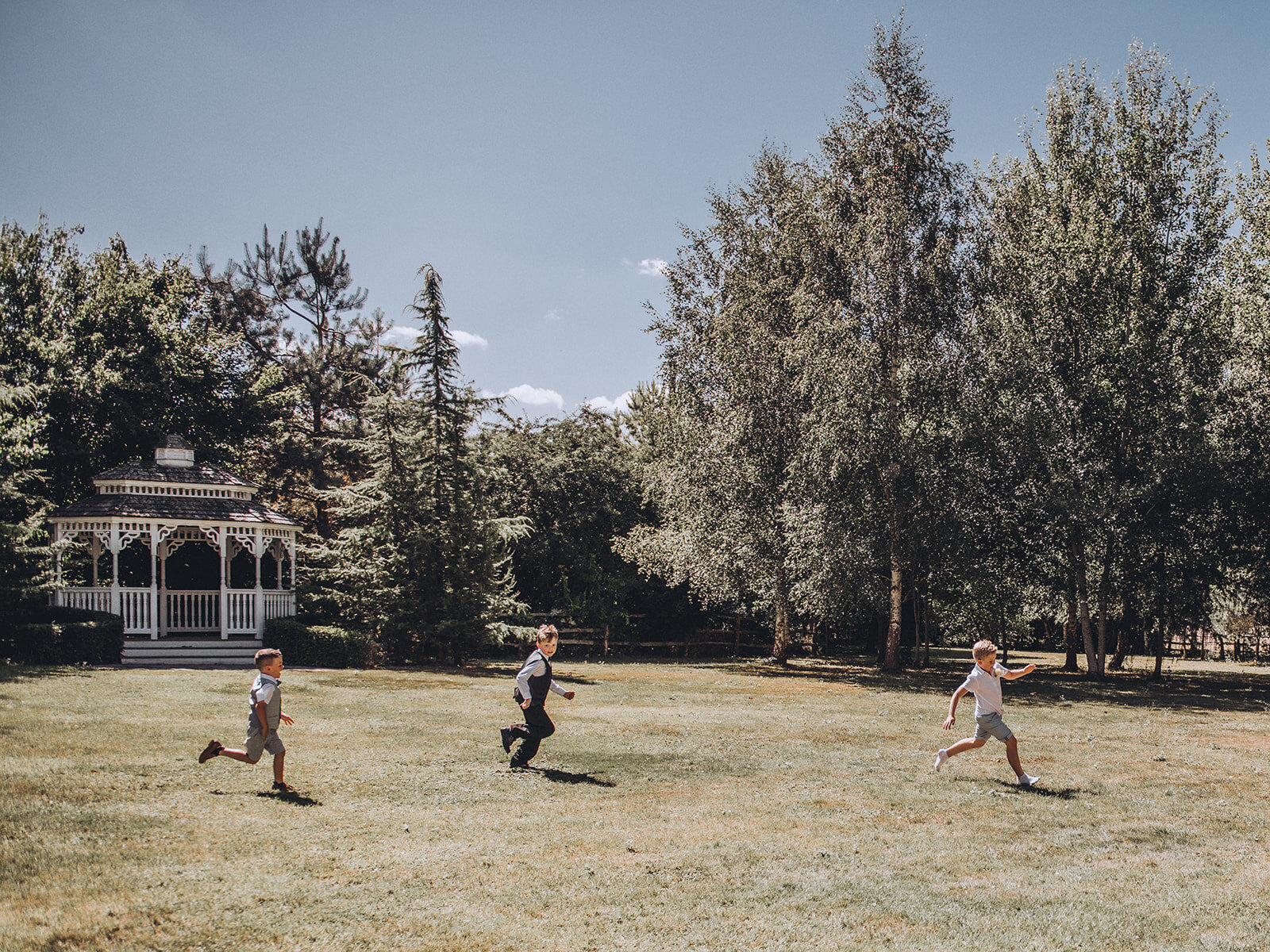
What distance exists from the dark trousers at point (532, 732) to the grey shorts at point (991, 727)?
4.71m

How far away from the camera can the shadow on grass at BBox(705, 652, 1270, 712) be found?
810 inches

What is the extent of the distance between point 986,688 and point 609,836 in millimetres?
4812

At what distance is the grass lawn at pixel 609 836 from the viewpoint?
561 cm

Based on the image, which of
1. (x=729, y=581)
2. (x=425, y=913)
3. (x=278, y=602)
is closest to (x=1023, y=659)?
(x=729, y=581)

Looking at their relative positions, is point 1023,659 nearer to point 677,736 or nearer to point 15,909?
point 677,736

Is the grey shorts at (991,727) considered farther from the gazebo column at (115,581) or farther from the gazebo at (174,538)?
the gazebo column at (115,581)

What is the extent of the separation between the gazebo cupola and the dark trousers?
53.7 feet

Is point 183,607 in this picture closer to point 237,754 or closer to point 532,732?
point 237,754

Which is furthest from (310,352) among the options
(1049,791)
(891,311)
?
(1049,791)

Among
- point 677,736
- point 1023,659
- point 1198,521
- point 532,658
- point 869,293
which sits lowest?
point 1023,659

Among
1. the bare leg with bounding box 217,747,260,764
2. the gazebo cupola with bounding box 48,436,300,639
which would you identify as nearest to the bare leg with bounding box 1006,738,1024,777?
the bare leg with bounding box 217,747,260,764

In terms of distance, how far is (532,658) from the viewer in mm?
10234

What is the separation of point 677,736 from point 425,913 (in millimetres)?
7453

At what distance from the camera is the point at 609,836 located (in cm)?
752
